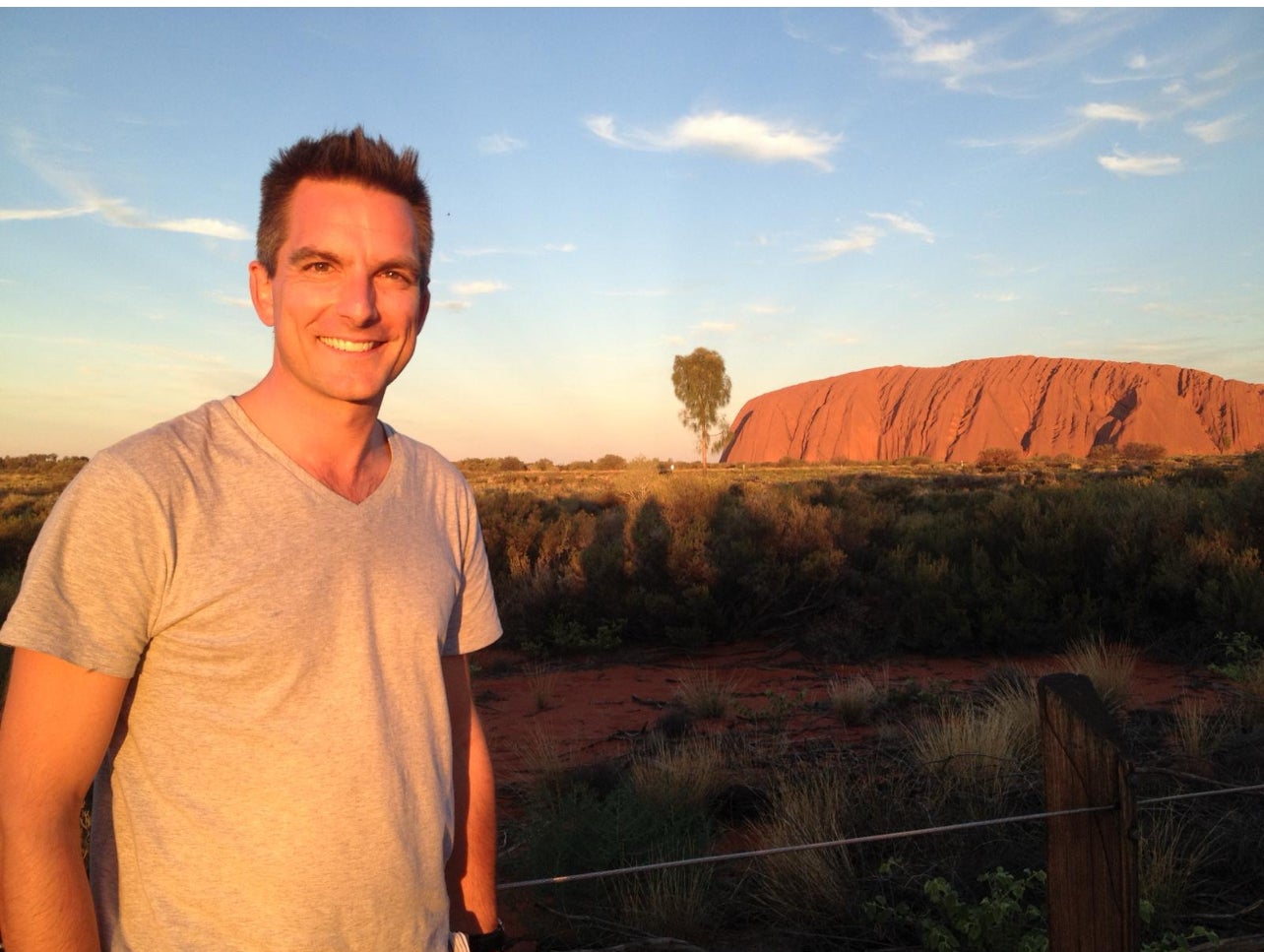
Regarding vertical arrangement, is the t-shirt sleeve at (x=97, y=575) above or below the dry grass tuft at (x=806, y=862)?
above

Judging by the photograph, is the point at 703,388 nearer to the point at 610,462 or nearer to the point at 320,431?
the point at 610,462

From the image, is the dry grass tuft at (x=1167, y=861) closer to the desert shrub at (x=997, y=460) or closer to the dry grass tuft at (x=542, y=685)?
the dry grass tuft at (x=542, y=685)

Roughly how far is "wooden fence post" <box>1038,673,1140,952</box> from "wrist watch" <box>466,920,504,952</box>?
117cm

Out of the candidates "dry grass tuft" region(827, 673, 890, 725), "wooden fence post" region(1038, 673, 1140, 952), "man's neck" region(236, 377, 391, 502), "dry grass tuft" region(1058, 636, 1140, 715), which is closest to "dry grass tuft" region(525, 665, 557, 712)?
"dry grass tuft" region(827, 673, 890, 725)

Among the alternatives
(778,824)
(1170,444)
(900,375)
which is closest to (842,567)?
(778,824)

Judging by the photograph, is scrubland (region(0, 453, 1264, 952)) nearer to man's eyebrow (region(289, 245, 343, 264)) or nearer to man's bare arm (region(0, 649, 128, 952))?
man's bare arm (region(0, 649, 128, 952))

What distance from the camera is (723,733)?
19.0ft

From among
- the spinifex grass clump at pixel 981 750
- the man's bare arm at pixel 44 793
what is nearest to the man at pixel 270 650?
the man's bare arm at pixel 44 793

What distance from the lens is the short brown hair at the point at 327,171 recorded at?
1.40 meters

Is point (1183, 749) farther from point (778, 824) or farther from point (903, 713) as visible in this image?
point (778, 824)

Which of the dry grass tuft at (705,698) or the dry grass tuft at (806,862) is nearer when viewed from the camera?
the dry grass tuft at (806,862)

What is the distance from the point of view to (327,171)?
1406 millimetres

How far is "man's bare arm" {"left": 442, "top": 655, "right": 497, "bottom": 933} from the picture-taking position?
164 cm

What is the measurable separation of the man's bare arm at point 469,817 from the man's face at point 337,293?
60cm
